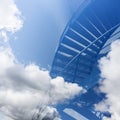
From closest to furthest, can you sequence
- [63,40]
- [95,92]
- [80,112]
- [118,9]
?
[118,9]
[63,40]
[95,92]
[80,112]

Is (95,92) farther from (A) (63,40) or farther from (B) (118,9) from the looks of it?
(B) (118,9)

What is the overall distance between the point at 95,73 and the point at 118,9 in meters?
11.6

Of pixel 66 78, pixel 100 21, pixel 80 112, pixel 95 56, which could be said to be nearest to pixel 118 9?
pixel 100 21

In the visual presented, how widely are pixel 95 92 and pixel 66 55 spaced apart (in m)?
7.98

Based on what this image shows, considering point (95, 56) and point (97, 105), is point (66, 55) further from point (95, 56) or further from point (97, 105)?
point (97, 105)

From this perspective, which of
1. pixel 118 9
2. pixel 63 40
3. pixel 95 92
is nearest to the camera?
pixel 118 9

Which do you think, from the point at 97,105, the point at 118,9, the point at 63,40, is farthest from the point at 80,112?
the point at 118,9

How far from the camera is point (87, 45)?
167ft

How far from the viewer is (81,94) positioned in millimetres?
56406

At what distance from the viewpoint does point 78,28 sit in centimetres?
4928

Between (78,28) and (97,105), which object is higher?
(78,28)

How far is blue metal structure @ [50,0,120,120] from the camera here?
155ft

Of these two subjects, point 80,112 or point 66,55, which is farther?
point 80,112

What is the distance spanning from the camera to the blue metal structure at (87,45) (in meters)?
47.4
